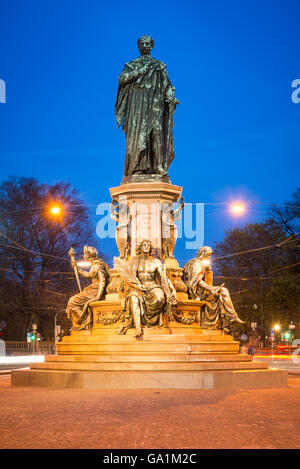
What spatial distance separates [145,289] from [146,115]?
567cm

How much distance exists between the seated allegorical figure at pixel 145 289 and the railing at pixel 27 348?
28.6m

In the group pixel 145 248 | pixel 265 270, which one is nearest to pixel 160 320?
pixel 145 248

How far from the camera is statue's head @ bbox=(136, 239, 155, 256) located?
15484mm

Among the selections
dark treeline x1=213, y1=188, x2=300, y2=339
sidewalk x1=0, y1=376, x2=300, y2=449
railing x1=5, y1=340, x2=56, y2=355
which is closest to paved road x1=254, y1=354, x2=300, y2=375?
dark treeline x1=213, y1=188, x2=300, y2=339

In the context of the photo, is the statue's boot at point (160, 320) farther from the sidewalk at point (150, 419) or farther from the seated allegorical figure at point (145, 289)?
the sidewalk at point (150, 419)

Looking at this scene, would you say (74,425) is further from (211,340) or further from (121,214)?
(121,214)

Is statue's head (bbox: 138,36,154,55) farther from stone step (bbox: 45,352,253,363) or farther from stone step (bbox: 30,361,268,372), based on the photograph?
stone step (bbox: 30,361,268,372)

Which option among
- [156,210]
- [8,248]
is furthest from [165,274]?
[8,248]

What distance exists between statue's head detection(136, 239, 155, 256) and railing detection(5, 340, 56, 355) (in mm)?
28582

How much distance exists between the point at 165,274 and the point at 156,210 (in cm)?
221

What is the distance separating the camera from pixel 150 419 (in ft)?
26.9

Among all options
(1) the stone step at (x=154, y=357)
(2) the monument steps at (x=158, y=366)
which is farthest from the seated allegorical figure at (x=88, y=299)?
(2) the monument steps at (x=158, y=366)
